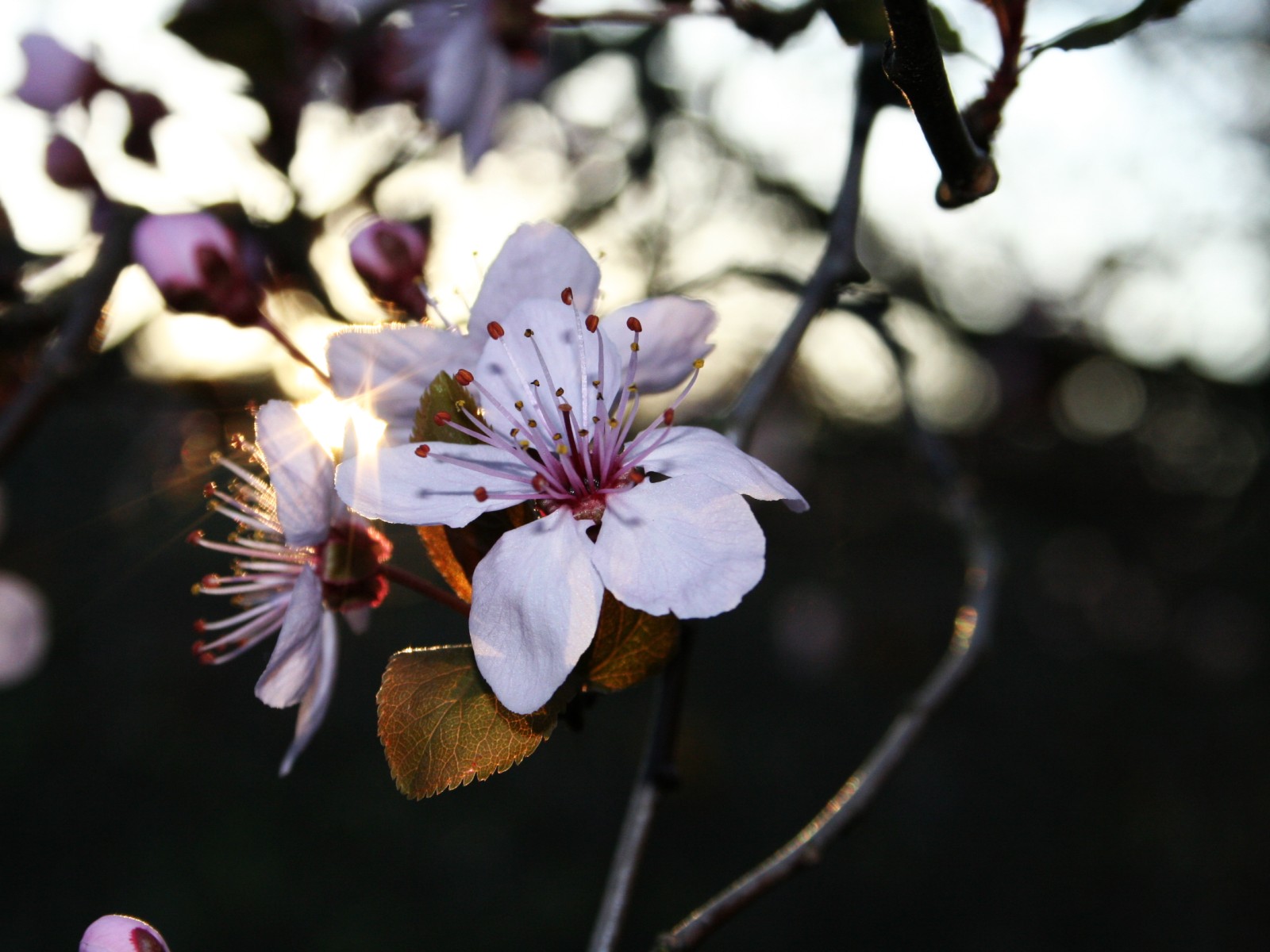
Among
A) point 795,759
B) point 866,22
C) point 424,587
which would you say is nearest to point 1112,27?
point 866,22

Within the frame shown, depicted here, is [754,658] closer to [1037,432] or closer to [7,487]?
[1037,432]

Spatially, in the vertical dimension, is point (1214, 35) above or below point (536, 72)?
below

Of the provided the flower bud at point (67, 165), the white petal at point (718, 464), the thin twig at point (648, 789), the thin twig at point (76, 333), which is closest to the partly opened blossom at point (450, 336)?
the white petal at point (718, 464)

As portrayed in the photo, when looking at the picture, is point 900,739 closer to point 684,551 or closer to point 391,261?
point 684,551

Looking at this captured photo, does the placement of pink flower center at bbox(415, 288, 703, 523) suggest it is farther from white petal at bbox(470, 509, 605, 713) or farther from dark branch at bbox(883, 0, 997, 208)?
dark branch at bbox(883, 0, 997, 208)

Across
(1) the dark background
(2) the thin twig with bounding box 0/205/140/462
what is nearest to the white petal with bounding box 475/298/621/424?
(2) the thin twig with bounding box 0/205/140/462

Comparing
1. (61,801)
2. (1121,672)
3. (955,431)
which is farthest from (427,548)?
(1121,672)

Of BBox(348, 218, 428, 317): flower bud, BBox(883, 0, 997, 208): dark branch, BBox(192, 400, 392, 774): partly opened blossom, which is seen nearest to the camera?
BBox(883, 0, 997, 208): dark branch
